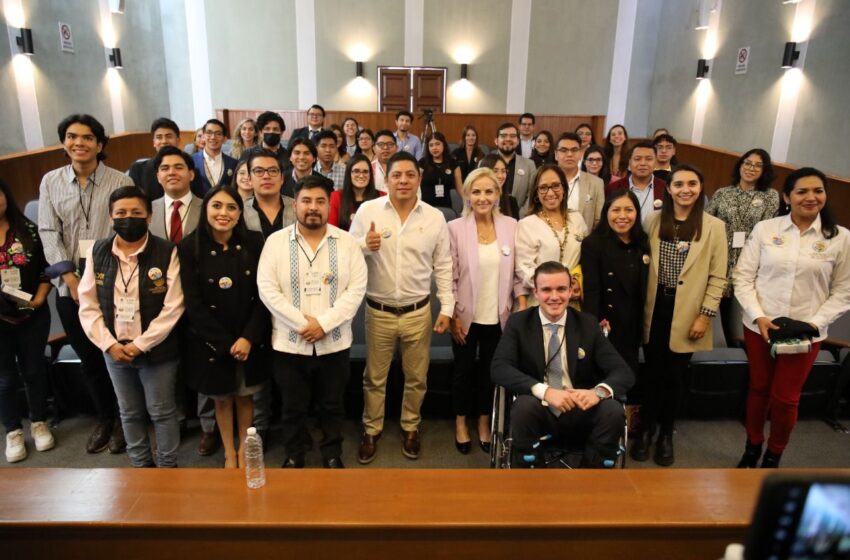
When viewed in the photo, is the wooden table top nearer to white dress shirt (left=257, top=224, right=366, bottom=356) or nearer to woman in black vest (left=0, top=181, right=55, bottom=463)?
white dress shirt (left=257, top=224, right=366, bottom=356)

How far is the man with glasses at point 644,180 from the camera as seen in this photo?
365 centimetres

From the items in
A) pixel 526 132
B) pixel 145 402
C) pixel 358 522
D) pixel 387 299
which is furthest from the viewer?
pixel 526 132

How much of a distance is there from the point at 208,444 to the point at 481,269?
6.22 feet

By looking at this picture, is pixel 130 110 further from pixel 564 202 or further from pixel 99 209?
pixel 564 202

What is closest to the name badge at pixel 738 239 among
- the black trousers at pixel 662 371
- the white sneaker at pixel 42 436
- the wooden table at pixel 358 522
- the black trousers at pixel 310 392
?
the black trousers at pixel 662 371

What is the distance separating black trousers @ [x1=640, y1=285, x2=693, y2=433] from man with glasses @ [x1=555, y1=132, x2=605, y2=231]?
100cm

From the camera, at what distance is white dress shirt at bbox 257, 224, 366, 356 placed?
2.52m

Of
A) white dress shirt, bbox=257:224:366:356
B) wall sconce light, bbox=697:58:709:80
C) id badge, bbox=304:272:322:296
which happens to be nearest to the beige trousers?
white dress shirt, bbox=257:224:366:356

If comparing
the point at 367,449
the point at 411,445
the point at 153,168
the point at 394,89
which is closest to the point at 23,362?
the point at 153,168

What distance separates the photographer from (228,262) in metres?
2.54

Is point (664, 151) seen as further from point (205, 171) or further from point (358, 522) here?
point (358, 522)

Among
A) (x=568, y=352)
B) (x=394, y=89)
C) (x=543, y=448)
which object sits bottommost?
(x=543, y=448)

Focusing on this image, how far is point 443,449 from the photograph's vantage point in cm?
323

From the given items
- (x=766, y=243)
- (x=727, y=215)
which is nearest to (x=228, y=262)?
(x=766, y=243)
